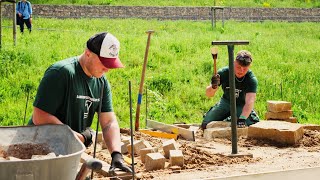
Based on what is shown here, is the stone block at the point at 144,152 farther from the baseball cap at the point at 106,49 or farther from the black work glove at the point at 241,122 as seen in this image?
the baseball cap at the point at 106,49

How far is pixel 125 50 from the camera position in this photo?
1439cm

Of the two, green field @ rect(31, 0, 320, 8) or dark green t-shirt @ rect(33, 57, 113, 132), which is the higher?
green field @ rect(31, 0, 320, 8)

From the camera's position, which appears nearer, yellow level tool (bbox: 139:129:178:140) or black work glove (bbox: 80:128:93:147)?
black work glove (bbox: 80:128:93:147)

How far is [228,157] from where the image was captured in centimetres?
664

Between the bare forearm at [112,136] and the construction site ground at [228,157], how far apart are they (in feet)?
2.60

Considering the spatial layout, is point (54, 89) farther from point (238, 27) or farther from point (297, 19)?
point (297, 19)

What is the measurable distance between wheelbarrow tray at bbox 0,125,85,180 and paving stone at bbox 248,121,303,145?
373cm

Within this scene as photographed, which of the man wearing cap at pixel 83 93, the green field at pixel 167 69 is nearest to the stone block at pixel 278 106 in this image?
the green field at pixel 167 69

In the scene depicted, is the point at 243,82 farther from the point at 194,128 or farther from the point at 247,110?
the point at 194,128

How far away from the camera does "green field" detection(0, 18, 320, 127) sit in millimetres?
11016

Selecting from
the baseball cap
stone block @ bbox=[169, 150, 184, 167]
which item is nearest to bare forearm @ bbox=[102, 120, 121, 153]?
the baseball cap

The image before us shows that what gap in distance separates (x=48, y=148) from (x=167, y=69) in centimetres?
917

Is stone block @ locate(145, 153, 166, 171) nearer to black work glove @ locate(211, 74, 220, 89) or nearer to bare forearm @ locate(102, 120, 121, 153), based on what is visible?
A: bare forearm @ locate(102, 120, 121, 153)

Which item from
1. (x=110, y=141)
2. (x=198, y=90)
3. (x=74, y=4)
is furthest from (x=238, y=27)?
(x=110, y=141)
